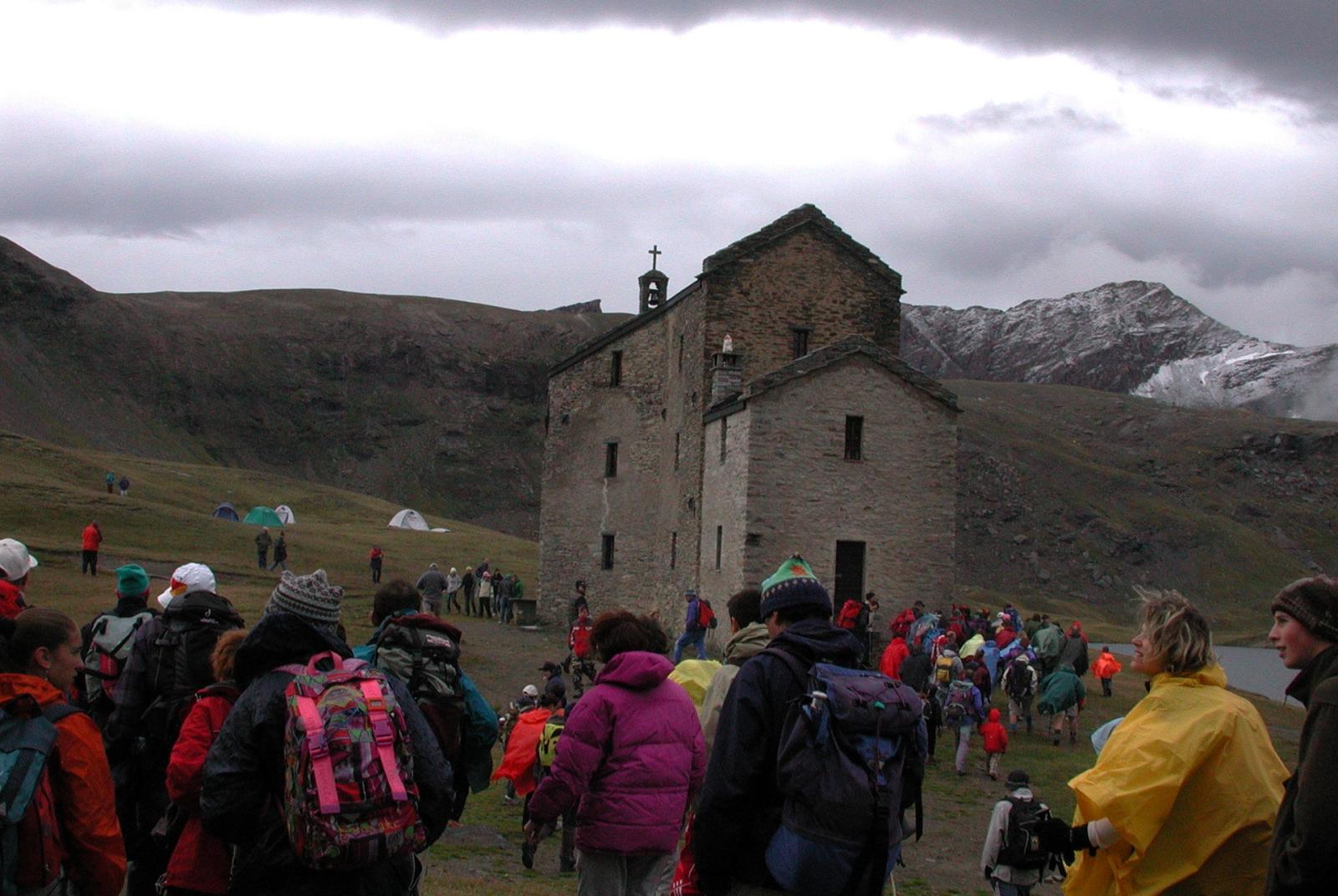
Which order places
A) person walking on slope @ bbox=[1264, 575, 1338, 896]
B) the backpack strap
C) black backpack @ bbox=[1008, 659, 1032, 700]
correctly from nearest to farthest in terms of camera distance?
1. person walking on slope @ bbox=[1264, 575, 1338, 896]
2. the backpack strap
3. black backpack @ bbox=[1008, 659, 1032, 700]

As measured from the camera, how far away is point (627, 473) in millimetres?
36156

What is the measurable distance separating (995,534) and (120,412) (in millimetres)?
66909

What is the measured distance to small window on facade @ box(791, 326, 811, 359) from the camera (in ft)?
102

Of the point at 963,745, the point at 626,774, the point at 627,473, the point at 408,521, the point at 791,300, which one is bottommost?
the point at 963,745

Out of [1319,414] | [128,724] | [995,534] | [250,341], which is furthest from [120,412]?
[1319,414]

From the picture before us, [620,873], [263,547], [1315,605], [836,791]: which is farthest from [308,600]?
[263,547]

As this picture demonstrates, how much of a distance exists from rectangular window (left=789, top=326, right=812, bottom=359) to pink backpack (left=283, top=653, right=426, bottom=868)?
2714 cm

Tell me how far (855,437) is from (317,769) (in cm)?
2201

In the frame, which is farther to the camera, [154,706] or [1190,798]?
[154,706]

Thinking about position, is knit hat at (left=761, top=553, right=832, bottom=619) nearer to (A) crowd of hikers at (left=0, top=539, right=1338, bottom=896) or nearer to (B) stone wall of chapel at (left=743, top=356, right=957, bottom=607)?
(A) crowd of hikers at (left=0, top=539, right=1338, bottom=896)

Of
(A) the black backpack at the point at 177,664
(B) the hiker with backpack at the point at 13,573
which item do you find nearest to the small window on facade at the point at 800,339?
(B) the hiker with backpack at the point at 13,573

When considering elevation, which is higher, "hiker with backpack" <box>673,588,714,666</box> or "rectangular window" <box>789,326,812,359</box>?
"rectangular window" <box>789,326,812,359</box>

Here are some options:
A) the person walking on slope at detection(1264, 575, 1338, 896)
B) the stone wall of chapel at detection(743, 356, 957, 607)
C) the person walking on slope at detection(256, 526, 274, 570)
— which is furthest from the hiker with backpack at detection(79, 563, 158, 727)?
the person walking on slope at detection(256, 526, 274, 570)

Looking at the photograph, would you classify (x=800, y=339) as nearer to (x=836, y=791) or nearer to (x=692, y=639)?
(x=692, y=639)
